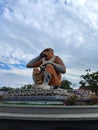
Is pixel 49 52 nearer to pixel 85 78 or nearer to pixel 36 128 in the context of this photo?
pixel 36 128

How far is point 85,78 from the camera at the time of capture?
62.0m

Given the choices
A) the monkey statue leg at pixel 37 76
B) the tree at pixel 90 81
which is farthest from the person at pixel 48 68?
the tree at pixel 90 81

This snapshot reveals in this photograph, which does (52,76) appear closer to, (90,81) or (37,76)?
(37,76)

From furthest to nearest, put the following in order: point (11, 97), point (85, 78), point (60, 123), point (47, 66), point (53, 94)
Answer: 1. point (85, 78)
2. point (47, 66)
3. point (11, 97)
4. point (53, 94)
5. point (60, 123)

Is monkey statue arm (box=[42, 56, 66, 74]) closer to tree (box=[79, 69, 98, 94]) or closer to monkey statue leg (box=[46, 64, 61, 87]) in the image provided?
monkey statue leg (box=[46, 64, 61, 87])

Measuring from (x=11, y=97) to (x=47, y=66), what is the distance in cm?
461

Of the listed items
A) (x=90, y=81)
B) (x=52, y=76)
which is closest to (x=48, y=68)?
(x=52, y=76)

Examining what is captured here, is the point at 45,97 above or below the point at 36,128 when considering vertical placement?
above

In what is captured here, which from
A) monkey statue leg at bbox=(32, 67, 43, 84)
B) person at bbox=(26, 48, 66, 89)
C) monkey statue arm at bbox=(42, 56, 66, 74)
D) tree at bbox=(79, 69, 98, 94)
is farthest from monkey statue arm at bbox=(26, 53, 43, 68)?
tree at bbox=(79, 69, 98, 94)

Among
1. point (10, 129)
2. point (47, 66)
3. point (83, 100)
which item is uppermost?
point (47, 66)

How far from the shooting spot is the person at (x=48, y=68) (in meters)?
26.5

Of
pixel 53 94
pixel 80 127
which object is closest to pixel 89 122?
pixel 80 127

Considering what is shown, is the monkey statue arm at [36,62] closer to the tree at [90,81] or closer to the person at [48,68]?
the person at [48,68]

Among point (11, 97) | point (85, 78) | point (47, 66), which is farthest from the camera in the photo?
point (85, 78)
